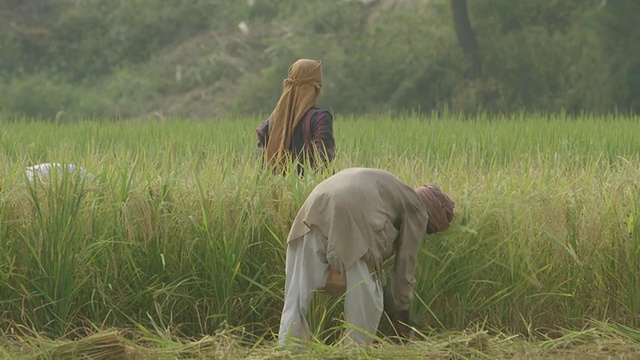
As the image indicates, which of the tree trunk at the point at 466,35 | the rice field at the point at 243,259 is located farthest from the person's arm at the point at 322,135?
the tree trunk at the point at 466,35

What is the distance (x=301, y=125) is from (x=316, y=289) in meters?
1.44

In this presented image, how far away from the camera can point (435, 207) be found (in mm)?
5340

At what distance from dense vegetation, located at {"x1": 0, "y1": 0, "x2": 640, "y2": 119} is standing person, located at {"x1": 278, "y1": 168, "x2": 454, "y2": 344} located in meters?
15.1

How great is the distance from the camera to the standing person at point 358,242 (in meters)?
5.18

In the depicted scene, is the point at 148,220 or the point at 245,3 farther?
the point at 245,3

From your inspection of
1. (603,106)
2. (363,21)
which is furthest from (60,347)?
(363,21)

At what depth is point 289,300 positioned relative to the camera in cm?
534

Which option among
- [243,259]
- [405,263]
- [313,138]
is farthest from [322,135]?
[405,263]

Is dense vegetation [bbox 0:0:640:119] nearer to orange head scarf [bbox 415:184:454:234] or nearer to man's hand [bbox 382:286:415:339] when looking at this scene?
man's hand [bbox 382:286:415:339]

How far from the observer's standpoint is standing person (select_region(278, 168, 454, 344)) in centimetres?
518

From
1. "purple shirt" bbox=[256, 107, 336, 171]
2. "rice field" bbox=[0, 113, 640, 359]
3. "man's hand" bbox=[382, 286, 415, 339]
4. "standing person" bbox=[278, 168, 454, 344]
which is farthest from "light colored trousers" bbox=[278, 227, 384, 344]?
"purple shirt" bbox=[256, 107, 336, 171]

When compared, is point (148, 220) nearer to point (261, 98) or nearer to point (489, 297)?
point (489, 297)

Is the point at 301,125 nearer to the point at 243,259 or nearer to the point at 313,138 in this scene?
the point at 313,138

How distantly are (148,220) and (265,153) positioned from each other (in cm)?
104
